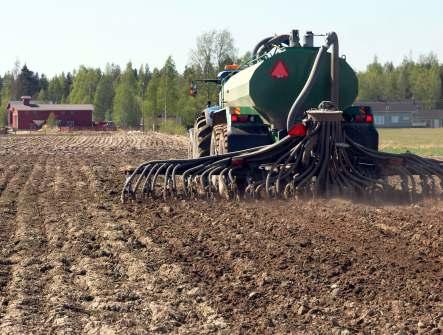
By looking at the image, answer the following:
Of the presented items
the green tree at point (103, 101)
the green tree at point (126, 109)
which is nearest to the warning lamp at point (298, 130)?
the green tree at point (126, 109)

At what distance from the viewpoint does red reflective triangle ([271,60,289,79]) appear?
1219cm

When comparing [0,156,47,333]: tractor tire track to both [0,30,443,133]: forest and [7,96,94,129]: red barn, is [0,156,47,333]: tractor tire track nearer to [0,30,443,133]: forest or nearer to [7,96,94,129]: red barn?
[0,30,443,133]: forest

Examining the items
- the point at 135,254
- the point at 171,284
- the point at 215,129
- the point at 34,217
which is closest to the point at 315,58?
the point at 215,129

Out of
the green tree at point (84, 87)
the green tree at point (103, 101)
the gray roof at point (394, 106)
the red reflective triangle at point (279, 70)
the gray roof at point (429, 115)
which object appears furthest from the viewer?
the green tree at point (84, 87)

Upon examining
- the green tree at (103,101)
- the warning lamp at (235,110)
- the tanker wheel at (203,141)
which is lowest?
the tanker wheel at (203,141)

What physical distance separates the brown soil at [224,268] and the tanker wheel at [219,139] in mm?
1857

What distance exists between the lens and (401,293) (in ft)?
19.3

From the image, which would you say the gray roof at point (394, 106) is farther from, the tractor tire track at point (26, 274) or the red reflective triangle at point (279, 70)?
the tractor tire track at point (26, 274)

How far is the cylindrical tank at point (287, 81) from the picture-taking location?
1219 centimetres

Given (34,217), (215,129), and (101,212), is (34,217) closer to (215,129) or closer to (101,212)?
(101,212)

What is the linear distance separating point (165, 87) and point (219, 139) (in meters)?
54.8

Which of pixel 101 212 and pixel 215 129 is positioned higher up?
pixel 215 129

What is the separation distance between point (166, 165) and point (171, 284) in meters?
5.95

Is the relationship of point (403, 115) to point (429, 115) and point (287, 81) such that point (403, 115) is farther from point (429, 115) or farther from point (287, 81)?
point (287, 81)
